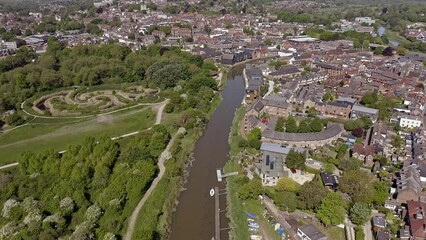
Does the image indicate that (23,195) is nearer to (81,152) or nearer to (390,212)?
(81,152)

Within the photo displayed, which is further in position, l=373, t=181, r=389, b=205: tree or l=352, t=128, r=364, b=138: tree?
l=352, t=128, r=364, b=138: tree

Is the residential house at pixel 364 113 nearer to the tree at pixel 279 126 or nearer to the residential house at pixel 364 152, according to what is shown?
the residential house at pixel 364 152

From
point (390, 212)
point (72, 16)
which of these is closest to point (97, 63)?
point (390, 212)

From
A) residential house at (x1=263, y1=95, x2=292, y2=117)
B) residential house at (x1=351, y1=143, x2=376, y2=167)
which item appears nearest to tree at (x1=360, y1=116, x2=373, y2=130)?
residential house at (x1=351, y1=143, x2=376, y2=167)

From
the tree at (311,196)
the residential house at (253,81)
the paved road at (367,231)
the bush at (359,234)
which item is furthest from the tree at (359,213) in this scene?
the residential house at (253,81)

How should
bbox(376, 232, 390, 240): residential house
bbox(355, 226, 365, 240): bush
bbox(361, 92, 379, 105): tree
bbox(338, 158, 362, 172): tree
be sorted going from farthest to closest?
bbox(361, 92, 379, 105): tree → bbox(338, 158, 362, 172): tree → bbox(355, 226, 365, 240): bush → bbox(376, 232, 390, 240): residential house

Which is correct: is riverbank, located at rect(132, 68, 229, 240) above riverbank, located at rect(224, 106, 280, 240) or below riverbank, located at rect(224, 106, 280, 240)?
above

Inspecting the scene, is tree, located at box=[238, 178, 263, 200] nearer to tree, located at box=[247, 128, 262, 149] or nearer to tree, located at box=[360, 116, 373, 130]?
tree, located at box=[247, 128, 262, 149]
